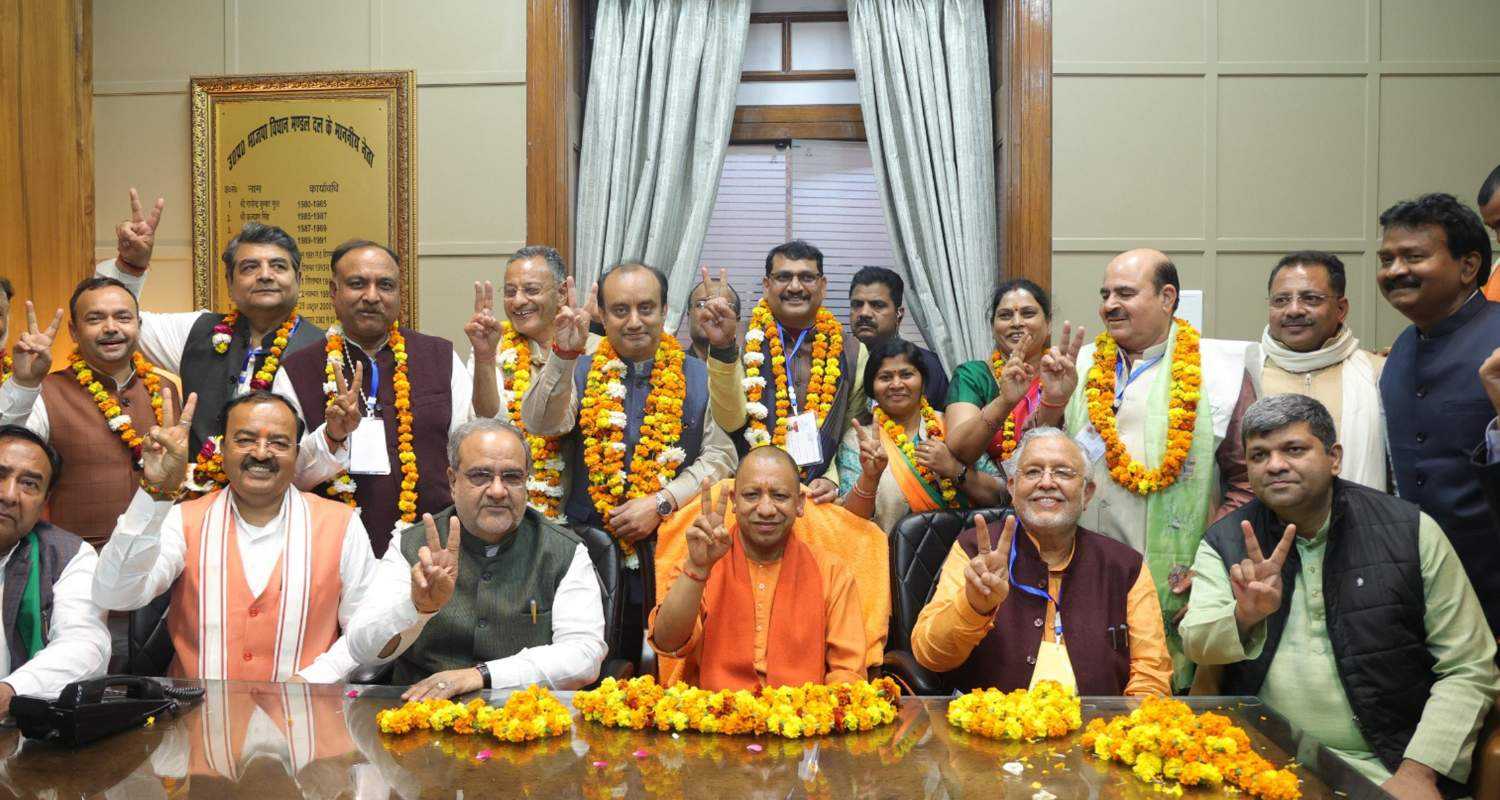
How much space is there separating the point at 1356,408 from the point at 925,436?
129cm

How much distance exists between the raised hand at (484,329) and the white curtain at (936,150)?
2.44 m

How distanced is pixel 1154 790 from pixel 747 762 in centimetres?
71

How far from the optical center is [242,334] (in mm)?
4031

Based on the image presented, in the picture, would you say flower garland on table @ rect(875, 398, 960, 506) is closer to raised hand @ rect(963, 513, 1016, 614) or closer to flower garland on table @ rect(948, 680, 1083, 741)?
raised hand @ rect(963, 513, 1016, 614)

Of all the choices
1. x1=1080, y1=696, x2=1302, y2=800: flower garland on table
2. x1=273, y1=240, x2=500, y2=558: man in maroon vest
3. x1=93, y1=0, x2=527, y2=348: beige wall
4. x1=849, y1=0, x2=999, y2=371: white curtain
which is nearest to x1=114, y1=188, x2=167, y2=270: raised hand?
x1=273, y1=240, x2=500, y2=558: man in maroon vest

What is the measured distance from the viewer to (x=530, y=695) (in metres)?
2.48

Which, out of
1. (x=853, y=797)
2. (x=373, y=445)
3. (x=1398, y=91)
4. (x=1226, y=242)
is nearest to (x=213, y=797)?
(x=853, y=797)

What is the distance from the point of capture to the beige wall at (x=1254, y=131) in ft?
18.0

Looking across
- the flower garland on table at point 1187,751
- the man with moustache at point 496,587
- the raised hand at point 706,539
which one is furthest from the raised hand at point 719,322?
Result: the flower garland on table at point 1187,751

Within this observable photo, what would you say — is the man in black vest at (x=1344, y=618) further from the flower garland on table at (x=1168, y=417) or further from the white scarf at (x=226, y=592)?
the white scarf at (x=226, y=592)

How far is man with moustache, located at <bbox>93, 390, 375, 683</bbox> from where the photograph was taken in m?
3.08

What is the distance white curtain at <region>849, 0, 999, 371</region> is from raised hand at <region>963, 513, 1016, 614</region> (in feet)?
8.99

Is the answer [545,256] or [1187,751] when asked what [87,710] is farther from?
[545,256]

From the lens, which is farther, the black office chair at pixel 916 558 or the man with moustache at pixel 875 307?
the man with moustache at pixel 875 307
